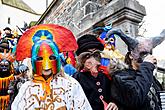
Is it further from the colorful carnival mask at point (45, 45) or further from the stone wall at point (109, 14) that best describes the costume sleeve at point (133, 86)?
the stone wall at point (109, 14)

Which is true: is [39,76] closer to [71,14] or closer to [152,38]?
[152,38]

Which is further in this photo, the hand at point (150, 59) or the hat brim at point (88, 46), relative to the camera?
the hat brim at point (88, 46)

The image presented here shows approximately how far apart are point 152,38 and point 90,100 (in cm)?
67

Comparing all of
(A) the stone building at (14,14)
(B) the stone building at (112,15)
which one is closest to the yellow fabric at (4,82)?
(B) the stone building at (112,15)

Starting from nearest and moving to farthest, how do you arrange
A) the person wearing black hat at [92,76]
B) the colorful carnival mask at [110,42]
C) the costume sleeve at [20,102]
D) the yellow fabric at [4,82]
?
the costume sleeve at [20,102]
the person wearing black hat at [92,76]
the colorful carnival mask at [110,42]
the yellow fabric at [4,82]

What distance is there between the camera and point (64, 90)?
2355mm

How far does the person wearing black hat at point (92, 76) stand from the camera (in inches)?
97.0

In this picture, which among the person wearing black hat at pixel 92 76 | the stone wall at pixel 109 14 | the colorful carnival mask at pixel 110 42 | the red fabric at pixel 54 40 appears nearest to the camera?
the person wearing black hat at pixel 92 76

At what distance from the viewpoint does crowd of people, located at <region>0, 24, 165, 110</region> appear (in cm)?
227

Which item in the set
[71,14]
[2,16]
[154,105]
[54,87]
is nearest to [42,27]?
[54,87]

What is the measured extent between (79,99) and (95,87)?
0.21 meters

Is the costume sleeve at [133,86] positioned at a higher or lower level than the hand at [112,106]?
higher

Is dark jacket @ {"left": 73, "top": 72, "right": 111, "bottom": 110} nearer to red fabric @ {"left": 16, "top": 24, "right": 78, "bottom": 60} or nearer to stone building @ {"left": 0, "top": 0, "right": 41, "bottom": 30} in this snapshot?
red fabric @ {"left": 16, "top": 24, "right": 78, "bottom": 60}

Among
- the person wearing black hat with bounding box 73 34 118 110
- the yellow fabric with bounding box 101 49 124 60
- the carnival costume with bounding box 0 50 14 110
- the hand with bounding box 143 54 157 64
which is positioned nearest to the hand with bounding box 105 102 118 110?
the person wearing black hat with bounding box 73 34 118 110
